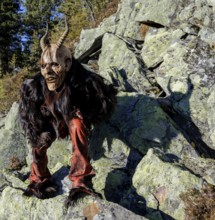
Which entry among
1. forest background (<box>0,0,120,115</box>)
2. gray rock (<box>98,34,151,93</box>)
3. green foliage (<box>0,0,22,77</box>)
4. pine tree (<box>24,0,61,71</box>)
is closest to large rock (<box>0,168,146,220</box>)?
gray rock (<box>98,34,151,93</box>)

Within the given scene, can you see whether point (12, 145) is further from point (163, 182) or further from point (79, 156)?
point (163, 182)

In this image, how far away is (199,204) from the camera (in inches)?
209

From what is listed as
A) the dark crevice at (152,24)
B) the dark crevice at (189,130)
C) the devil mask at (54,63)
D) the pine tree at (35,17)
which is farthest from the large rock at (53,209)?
the pine tree at (35,17)

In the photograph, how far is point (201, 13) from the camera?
11.2 m

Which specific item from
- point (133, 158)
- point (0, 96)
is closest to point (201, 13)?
point (133, 158)

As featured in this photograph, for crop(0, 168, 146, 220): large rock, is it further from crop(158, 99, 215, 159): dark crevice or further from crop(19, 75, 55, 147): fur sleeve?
crop(158, 99, 215, 159): dark crevice

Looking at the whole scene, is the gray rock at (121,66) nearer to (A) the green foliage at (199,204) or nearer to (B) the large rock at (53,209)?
(B) the large rock at (53,209)

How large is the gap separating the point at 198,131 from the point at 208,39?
3.24 m

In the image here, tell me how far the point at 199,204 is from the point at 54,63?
3305 millimetres

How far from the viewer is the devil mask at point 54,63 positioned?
5.84m

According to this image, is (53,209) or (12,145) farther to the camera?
(12,145)

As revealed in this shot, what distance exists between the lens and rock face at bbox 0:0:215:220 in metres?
5.76

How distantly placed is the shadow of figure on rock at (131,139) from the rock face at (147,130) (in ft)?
0.07

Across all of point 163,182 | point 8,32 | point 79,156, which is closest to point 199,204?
point 163,182
